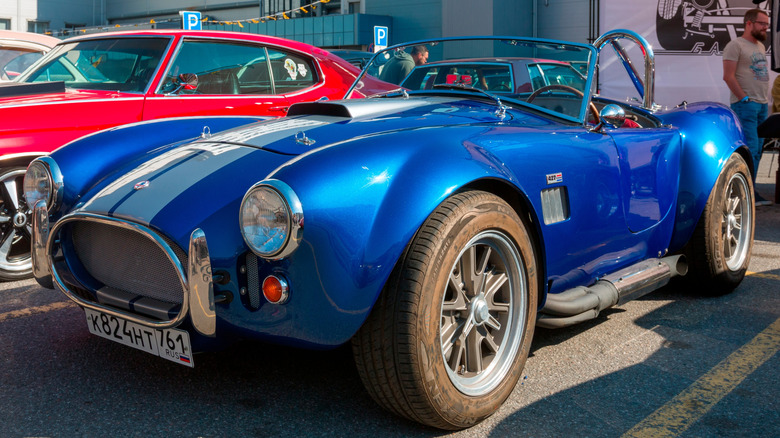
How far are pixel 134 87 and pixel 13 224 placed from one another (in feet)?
3.93

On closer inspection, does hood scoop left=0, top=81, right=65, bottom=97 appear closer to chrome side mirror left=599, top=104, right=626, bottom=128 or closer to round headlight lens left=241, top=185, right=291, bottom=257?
round headlight lens left=241, top=185, right=291, bottom=257

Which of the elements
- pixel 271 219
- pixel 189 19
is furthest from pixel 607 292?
pixel 189 19

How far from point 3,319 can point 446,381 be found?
232cm

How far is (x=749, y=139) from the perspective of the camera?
7172mm

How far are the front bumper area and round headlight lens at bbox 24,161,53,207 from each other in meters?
0.12

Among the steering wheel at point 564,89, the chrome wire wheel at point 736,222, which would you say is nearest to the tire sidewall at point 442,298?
the steering wheel at point 564,89

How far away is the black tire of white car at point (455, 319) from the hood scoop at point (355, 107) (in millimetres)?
746

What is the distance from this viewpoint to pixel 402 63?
436cm

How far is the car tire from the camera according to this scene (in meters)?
4.35

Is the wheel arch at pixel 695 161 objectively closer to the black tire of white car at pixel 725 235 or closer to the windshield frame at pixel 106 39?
the black tire of white car at pixel 725 235

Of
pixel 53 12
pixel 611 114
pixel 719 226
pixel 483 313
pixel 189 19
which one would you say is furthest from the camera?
pixel 53 12

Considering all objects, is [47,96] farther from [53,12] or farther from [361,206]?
[53,12]

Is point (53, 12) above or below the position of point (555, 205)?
above

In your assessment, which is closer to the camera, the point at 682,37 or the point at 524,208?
the point at 524,208
